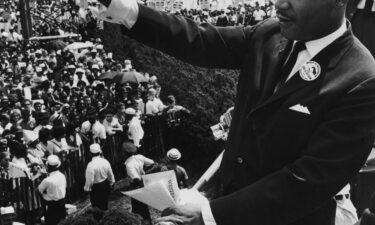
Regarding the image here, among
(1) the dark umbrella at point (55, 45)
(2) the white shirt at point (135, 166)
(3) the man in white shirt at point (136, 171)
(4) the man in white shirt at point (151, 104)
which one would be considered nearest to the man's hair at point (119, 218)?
(3) the man in white shirt at point (136, 171)

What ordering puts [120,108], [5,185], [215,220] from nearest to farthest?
[215,220] → [5,185] → [120,108]

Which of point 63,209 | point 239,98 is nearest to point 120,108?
point 63,209

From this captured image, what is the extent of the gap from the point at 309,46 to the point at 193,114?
9667 millimetres

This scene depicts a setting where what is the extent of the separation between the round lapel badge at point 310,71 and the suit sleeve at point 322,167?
0.44ft

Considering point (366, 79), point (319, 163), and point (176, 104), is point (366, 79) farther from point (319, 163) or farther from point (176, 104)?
point (176, 104)

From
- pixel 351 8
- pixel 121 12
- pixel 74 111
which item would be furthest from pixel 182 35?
pixel 74 111

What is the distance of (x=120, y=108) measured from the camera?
1219 cm

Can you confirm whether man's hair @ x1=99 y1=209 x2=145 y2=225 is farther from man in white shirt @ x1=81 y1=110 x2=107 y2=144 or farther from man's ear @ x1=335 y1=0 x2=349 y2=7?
man in white shirt @ x1=81 y1=110 x2=107 y2=144

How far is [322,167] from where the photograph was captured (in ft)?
5.81

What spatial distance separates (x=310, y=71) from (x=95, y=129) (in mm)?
9211

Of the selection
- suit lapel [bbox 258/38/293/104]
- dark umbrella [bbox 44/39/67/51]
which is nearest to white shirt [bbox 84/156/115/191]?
suit lapel [bbox 258/38/293/104]

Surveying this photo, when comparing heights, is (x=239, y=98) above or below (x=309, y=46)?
below

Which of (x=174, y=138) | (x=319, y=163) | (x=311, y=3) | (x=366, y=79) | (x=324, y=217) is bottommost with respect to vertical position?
(x=174, y=138)

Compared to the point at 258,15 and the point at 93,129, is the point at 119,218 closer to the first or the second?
the point at 93,129
